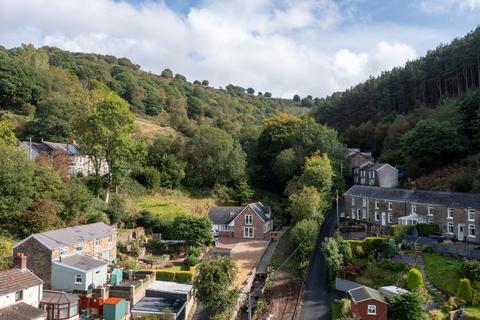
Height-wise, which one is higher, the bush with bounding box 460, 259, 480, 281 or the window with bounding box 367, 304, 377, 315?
the bush with bounding box 460, 259, 480, 281

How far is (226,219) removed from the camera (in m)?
52.1

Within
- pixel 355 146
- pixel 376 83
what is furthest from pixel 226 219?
pixel 376 83

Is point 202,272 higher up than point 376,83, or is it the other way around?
point 376,83

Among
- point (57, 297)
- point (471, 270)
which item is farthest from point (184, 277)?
point (471, 270)

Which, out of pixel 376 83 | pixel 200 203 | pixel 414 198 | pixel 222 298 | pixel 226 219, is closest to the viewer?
pixel 222 298

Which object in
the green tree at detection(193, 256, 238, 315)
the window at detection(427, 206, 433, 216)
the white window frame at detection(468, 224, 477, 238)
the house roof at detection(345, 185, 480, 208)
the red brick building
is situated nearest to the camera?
the red brick building

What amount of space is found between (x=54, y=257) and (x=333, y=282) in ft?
75.0

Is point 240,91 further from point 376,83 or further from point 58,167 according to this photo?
point 58,167

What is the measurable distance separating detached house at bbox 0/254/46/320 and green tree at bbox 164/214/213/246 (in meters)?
15.8

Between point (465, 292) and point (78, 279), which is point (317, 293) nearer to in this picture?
point (465, 292)

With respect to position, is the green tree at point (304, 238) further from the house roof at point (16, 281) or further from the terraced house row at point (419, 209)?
the house roof at point (16, 281)

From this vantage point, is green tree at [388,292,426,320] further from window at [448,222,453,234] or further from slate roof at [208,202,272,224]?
slate roof at [208,202,272,224]

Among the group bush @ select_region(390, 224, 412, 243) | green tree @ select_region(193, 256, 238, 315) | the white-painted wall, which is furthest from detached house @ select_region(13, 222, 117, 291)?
bush @ select_region(390, 224, 412, 243)

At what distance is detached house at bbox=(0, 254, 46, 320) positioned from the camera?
26.3 metres
